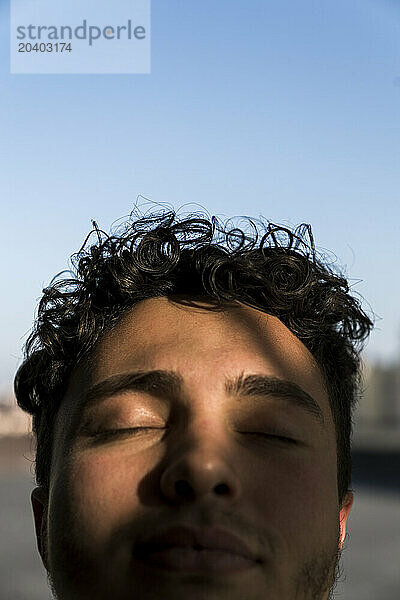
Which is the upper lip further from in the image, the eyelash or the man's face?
the eyelash

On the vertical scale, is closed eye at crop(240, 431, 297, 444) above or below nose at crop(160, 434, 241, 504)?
above

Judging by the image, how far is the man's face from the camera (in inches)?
37.7

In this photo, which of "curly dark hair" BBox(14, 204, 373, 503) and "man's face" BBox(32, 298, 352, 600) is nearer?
"man's face" BBox(32, 298, 352, 600)

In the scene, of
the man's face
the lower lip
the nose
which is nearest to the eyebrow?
the man's face

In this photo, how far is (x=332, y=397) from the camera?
1.28 m

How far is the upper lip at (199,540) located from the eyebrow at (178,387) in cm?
19

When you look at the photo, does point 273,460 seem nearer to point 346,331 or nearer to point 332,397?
point 332,397

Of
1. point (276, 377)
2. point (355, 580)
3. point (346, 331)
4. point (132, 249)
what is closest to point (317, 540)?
point (276, 377)

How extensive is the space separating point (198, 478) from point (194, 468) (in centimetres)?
1

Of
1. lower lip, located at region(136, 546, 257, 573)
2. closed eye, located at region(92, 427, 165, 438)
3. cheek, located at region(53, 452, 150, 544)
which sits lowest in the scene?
lower lip, located at region(136, 546, 257, 573)

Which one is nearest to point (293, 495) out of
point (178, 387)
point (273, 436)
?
point (273, 436)

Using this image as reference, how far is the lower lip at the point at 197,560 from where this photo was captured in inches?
36.7

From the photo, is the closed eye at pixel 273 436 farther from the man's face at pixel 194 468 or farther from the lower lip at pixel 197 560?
the lower lip at pixel 197 560

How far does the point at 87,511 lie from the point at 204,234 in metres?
0.59
